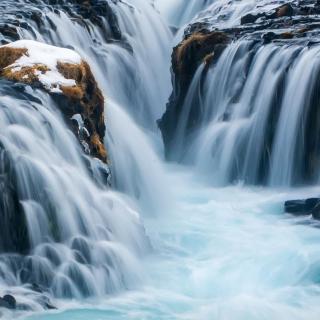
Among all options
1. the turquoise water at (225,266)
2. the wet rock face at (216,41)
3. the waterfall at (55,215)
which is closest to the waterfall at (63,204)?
the waterfall at (55,215)

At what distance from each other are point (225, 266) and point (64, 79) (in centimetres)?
335

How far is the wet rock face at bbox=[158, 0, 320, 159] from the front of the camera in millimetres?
15398

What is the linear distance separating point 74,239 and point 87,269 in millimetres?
478

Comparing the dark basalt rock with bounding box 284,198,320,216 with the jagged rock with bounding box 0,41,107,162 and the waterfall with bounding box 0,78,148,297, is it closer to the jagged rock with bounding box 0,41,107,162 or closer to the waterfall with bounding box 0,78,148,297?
the waterfall with bounding box 0,78,148,297

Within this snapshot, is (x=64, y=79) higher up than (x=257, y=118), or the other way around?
(x=64, y=79)

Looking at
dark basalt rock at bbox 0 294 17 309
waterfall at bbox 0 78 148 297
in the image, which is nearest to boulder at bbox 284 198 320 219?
waterfall at bbox 0 78 148 297

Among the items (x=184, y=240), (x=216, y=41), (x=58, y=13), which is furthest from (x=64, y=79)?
(x=58, y=13)

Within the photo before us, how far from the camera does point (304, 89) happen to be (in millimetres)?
13461

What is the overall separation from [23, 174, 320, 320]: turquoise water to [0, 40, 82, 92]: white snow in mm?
2379

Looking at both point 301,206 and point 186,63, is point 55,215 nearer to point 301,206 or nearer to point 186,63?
point 301,206

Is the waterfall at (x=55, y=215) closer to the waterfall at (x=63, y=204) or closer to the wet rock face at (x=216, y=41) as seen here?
the waterfall at (x=63, y=204)

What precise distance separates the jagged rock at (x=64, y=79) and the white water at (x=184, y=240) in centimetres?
36

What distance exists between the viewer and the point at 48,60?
10516mm

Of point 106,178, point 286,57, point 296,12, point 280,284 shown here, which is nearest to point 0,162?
point 106,178
